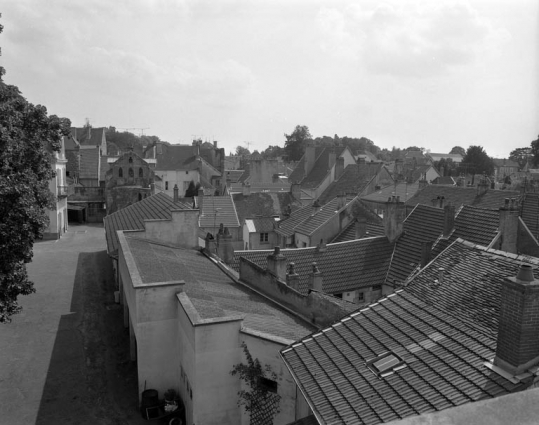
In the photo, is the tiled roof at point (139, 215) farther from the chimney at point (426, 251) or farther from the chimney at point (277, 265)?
the chimney at point (426, 251)

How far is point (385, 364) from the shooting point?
9148 mm

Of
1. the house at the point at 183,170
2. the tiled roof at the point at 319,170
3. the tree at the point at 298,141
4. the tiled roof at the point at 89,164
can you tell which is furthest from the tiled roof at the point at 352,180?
the tree at the point at 298,141

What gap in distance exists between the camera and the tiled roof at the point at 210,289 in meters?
13.8

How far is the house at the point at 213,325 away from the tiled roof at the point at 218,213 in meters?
16.3

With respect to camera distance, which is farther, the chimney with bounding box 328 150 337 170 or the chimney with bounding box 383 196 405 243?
the chimney with bounding box 328 150 337 170

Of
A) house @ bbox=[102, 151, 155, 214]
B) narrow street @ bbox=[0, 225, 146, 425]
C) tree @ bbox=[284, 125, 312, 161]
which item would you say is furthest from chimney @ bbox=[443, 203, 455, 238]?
tree @ bbox=[284, 125, 312, 161]

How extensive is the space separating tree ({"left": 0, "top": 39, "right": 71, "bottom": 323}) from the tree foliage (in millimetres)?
7591

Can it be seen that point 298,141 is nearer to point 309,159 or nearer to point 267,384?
point 309,159

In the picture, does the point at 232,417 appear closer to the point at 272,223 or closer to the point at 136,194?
the point at 272,223

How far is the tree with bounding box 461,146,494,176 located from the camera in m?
94.9

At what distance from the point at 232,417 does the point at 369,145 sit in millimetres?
167249

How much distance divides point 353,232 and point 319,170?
28.2 meters

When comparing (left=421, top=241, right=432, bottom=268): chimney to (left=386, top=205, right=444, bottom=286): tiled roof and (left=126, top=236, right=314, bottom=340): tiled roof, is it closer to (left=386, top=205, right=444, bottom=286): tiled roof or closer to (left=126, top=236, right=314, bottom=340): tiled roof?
(left=386, top=205, right=444, bottom=286): tiled roof

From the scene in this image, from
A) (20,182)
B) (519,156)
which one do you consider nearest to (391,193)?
(20,182)
